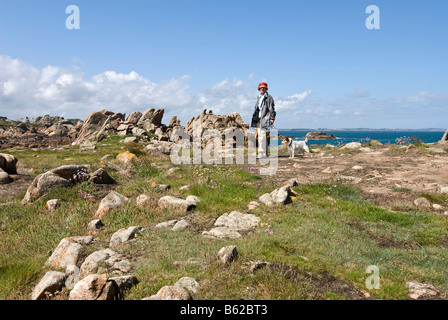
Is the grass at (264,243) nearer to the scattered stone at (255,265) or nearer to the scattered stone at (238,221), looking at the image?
the scattered stone at (255,265)

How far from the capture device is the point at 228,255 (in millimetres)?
4445

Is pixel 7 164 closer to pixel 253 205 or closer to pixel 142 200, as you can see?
pixel 142 200

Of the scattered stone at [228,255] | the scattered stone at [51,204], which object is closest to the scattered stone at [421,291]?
the scattered stone at [228,255]

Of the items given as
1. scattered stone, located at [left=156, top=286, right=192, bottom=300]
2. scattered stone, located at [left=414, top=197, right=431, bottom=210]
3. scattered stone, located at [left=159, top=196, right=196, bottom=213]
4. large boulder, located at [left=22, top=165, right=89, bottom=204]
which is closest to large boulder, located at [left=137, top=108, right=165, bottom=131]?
large boulder, located at [left=22, top=165, right=89, bottom=204]

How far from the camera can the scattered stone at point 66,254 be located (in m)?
5.15

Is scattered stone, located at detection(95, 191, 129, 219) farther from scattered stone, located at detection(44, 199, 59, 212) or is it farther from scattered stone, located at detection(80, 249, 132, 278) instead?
scattered stone, located at detection(80, 249, 132, 278)

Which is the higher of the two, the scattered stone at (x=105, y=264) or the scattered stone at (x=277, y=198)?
the scattered stone at (x=277, y=198)

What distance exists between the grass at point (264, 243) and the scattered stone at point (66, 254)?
0.20 meters

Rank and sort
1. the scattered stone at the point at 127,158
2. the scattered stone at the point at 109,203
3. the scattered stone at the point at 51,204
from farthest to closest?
the scattered stone at the point at 127,158 → the scattered stone at the point at 51,204 → the scattered stone at the point at 109,203

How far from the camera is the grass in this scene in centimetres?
396

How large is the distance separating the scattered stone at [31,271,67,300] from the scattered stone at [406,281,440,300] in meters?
4.99

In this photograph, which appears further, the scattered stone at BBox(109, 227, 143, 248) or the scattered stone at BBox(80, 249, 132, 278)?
the scattered stone at BBox(109, 227, 143, 248)

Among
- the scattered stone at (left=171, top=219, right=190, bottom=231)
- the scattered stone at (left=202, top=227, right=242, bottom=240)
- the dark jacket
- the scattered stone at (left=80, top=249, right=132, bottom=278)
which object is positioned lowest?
the scattered stone at (left=80, top=249, right=132, bottom=278)
